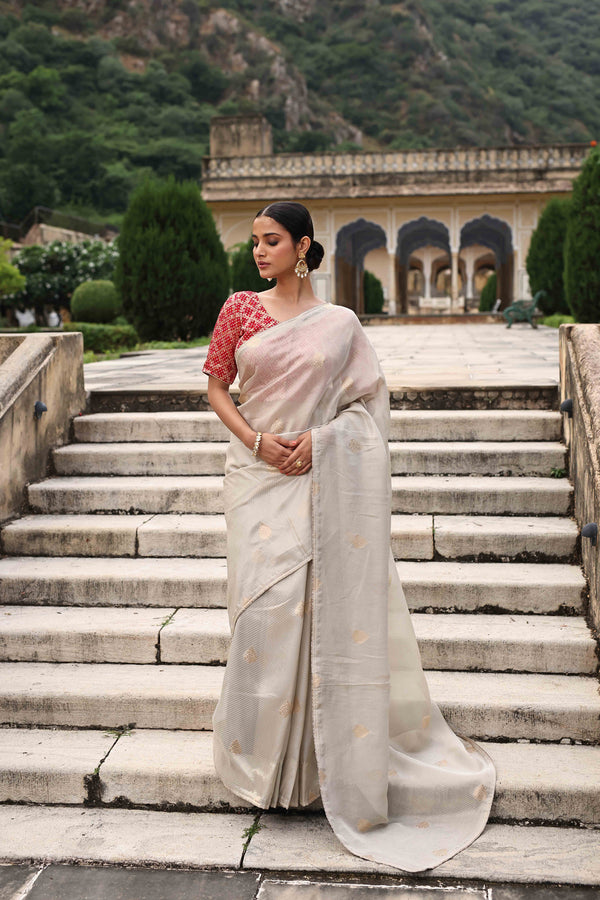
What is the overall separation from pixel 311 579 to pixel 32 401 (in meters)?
2.09

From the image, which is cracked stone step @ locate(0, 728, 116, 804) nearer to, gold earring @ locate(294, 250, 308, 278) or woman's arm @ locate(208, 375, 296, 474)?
woman's arm @ locate(208, 375, 296, 474)

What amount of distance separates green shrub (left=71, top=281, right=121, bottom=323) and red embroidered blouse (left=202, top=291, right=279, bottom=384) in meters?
16.7

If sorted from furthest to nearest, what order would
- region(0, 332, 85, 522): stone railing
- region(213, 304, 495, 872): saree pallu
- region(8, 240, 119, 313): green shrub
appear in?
region(8, 240, 119, 313): green shrub
region(0, 332, 85, 522): stone railing
region(213, 304, 495, 872): saree pallu

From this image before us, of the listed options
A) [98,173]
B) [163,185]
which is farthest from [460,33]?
[163,185]

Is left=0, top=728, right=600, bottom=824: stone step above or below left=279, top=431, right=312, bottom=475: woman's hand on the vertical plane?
below

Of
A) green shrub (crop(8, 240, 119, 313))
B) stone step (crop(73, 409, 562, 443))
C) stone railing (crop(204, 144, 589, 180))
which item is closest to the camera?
stone step (crop(73, 409, 562, 443))

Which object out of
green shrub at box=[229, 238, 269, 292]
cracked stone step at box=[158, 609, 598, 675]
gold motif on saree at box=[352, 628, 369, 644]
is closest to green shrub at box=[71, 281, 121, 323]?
green shrub at box=[229, 238, 269, 292]

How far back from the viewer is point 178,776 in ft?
8.64

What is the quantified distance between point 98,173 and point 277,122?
1764cm

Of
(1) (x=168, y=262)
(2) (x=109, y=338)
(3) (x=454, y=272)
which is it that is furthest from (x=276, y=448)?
(3) (x=454, y=272)

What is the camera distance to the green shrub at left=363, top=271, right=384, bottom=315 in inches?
1211

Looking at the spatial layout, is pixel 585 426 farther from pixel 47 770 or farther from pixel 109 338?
pixel 109 338

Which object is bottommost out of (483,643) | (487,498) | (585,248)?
A: (483,643)

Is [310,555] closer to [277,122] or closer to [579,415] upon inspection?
[579,415]
